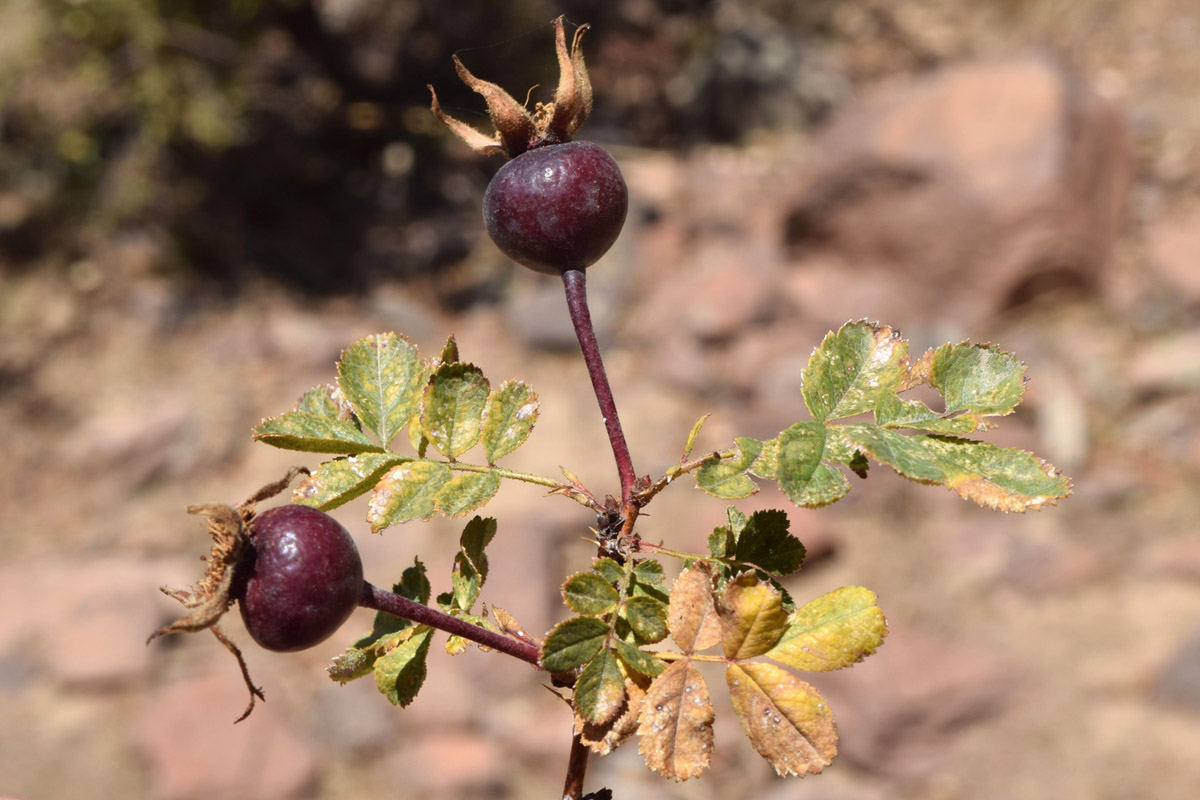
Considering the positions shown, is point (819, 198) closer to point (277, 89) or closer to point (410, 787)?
point (277, 89)

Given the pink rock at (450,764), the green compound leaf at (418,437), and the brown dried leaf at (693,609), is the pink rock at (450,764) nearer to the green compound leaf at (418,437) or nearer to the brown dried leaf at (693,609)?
the green compound leaf at (418,437)

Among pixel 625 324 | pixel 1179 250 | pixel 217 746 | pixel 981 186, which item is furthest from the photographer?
pixel 625 324

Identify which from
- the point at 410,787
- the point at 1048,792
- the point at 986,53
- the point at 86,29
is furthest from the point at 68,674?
the point at 986,53

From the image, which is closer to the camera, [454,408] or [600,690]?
[600,690]

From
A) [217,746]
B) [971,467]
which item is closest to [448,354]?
[971,467]

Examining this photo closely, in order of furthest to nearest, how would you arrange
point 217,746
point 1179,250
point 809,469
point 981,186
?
point 981,186 < point 1179,250 < point 217,746 < point 809,469

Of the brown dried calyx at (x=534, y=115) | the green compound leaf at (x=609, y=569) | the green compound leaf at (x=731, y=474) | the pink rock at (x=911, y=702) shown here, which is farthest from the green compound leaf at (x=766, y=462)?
the pink rock at (x=911, y=702)

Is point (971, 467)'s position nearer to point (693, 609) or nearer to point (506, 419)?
point (693, 609)
